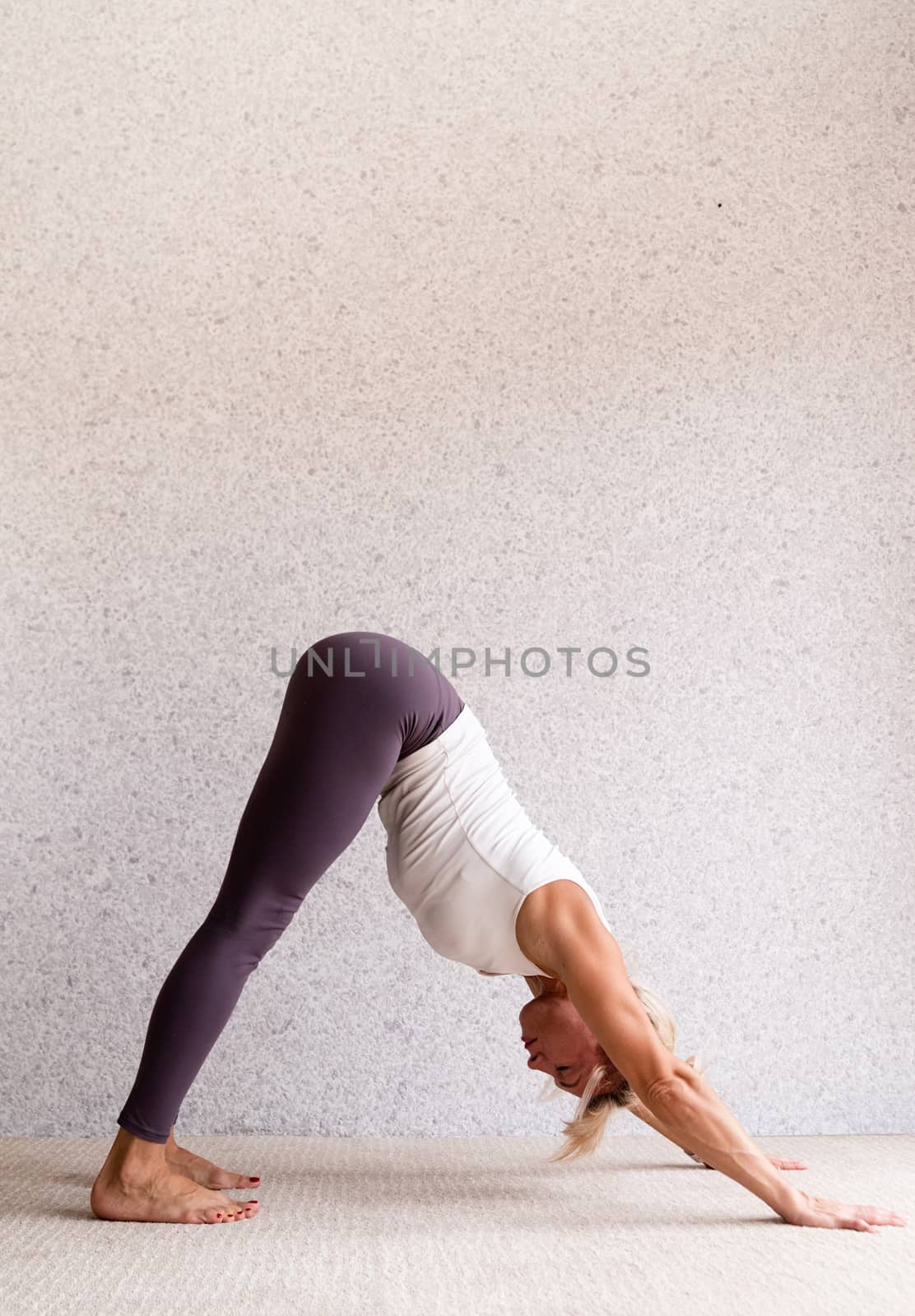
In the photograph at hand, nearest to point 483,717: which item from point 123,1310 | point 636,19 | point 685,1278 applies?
point 685,1278

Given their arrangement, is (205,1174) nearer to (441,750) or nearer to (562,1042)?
(562,1042)

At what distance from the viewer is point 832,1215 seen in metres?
1.71

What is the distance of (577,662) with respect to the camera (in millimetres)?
2576

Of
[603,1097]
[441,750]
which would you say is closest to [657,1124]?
[603,1097]

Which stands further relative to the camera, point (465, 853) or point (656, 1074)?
point (465, 853)

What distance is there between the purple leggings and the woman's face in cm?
49

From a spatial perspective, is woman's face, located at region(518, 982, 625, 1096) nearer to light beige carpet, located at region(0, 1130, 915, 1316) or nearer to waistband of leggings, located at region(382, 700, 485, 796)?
light beige carpet, located at region(0, 1130, 915, 1316)

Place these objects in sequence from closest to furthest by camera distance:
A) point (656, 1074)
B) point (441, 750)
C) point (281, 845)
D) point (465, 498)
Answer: point (656, 1074), point (281, 845), point (441, 750), point (465, 498)

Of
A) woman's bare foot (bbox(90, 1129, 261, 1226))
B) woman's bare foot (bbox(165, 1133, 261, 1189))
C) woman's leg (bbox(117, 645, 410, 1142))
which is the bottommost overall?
woman's bare foot (bbox(165, 1133, 261, 1189))

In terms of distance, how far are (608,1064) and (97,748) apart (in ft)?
4.25

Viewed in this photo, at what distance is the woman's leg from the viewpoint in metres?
1.72

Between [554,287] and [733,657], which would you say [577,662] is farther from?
[554,287]

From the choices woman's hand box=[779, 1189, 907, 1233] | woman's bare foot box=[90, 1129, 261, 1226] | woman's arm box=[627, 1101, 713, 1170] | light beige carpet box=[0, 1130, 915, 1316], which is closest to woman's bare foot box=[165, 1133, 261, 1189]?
light beige carpet box=[0, 1130, 915, 1316]

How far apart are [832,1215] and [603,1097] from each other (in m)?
0.40
